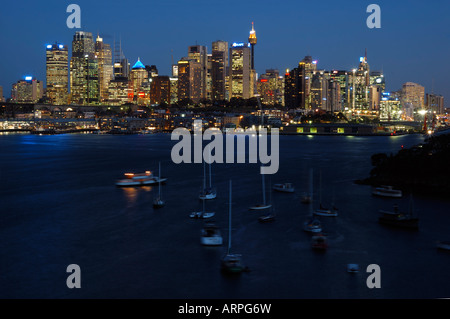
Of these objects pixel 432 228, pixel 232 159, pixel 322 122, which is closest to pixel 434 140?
pixel 232 159

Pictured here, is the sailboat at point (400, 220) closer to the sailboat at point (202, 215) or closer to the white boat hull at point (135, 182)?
the sailboat at point (202, 215)

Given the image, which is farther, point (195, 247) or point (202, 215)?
point (202, 215)

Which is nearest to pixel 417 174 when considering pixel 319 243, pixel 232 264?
pixel 319 243

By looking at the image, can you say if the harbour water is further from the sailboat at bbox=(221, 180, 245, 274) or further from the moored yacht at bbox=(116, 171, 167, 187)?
the moored yacht at bbox=(116, 171, 167, 187)

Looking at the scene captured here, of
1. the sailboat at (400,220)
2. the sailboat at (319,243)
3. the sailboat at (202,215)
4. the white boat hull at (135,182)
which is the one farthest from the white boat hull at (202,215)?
the white boat hull at (135,182)

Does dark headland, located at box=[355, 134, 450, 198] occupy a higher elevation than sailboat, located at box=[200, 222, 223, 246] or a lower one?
higher

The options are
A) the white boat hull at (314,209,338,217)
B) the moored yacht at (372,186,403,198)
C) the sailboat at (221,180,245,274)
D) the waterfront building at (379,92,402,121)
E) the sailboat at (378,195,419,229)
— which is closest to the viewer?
the sailboat at (221,180,245,274)

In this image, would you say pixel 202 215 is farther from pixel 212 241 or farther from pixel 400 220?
pixel 400 220

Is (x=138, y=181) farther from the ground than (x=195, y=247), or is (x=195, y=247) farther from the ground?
(x=138, y=181)

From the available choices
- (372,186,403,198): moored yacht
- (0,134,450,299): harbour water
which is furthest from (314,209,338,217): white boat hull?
(372,186,403,198): moored yacht
